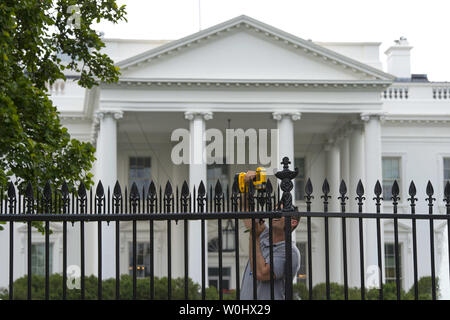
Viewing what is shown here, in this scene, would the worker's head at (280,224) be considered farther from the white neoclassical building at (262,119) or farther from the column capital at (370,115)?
the column capital at (370,115)

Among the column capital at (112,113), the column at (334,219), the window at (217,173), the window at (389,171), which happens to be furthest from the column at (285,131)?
the window at (389,171)

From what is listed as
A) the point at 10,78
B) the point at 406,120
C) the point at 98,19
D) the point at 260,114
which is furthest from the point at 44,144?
the point at 406,120

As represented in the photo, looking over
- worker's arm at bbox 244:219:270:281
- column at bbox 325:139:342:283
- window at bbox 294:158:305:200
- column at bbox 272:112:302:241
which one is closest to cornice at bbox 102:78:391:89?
column at bbox 272:112:302:241

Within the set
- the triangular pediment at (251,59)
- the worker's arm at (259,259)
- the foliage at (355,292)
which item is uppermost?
the triangular pediment at (251,59)

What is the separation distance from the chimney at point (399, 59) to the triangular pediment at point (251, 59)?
39.8ft

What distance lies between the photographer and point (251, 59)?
31734 millimetres

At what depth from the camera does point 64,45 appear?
41.5 feet

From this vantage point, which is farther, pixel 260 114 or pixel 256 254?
pixel 260 114

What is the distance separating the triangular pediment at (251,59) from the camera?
31.2 meters

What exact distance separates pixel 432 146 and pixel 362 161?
7016mm

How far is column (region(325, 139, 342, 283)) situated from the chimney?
8023 millimetres
